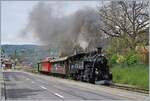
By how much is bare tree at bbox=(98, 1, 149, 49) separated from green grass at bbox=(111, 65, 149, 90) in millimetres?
11439

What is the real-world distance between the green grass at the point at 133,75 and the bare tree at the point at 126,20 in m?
11.4

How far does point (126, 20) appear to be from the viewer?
56812 millimetres

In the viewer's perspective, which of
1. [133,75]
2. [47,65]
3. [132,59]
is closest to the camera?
[133,75]

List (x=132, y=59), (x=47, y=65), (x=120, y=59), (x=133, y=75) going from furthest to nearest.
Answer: (x=47, y=65) < (x=120, y=59) < (x=132, y=59) < (x=133, y=75)

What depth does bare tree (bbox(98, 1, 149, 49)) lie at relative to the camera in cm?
5494

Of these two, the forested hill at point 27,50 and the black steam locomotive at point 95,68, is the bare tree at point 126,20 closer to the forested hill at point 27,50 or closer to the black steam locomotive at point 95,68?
the forested hill at point 27,50

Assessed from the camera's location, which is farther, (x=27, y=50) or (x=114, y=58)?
(x=27, y=50)

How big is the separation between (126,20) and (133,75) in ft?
68.8

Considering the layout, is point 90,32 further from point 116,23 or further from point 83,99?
point 83,99

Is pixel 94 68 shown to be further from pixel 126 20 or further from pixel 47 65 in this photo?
pixel 47 65

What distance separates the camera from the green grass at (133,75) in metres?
32.9

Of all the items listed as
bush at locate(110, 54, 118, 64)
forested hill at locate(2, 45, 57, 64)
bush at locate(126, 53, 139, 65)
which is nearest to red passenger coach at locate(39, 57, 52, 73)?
forested hill at locate(2, 45, 57, 64)

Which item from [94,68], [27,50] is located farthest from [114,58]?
[27,50]

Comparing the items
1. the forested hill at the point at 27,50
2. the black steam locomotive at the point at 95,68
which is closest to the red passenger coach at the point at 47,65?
the forested hill at the point at 27,50
